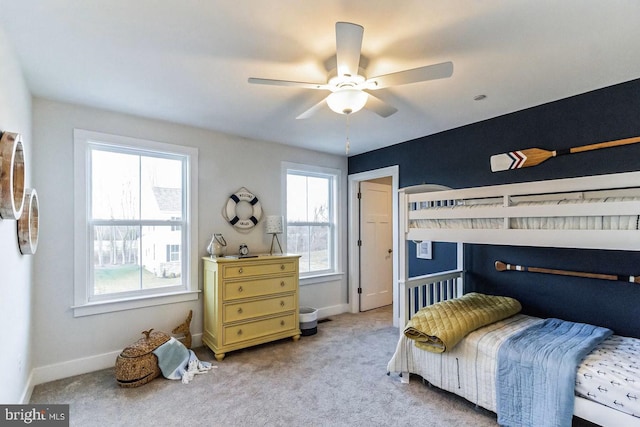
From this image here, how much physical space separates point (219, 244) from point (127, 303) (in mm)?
1026

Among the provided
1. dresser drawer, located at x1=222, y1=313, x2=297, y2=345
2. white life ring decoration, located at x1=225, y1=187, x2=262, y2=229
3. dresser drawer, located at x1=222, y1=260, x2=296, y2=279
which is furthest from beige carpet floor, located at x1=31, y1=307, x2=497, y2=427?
white life ring decoration, located at x1=225, y1=187, x2=262, y2=229

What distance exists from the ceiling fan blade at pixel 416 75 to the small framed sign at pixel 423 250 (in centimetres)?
248

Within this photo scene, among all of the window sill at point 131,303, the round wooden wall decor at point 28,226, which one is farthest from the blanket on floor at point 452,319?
the round wooden wall decor at point 28,226

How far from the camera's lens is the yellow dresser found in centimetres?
317

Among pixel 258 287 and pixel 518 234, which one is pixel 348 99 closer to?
pixel 518 234

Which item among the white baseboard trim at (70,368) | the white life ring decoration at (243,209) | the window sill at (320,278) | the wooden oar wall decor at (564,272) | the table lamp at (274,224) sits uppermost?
the white life ring decoration at (243,209)

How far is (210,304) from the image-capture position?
3.30 metres

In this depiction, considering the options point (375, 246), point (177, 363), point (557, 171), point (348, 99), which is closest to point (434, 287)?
point (557, 171)

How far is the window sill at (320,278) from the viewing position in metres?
4.32

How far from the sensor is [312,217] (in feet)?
15.0

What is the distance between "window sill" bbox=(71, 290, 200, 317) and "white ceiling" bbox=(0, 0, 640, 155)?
6.01 ft

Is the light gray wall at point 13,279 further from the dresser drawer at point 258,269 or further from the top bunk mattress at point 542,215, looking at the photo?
the top bunk mattress at point 542,215

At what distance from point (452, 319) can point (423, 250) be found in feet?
5.02

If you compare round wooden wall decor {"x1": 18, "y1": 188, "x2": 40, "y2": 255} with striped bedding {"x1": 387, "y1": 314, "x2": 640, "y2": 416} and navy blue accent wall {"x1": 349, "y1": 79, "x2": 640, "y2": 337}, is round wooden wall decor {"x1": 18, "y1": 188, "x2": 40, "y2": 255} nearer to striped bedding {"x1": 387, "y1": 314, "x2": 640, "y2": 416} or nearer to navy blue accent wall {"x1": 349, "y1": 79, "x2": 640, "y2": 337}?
striped bedding {"x1": 387, "y1": 314, "x2": 640, "y2": 416}
